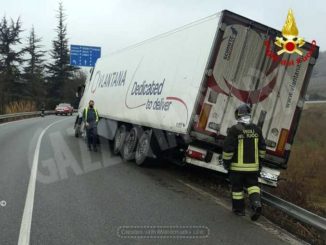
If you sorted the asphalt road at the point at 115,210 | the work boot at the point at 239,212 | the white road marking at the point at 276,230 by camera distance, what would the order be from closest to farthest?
1. the asphalt road at the point at 115,210
2. the white road marking at the point at 276,230
3. the work boot at the point at 239,212

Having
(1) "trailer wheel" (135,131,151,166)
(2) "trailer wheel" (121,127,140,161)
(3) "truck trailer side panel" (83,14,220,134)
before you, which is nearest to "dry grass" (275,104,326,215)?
(3) "truck trailer side panel" (83,14,220,134)

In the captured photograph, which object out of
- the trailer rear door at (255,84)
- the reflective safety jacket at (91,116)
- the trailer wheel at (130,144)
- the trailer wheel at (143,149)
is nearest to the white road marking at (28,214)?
the trailer wheel at (143,149)

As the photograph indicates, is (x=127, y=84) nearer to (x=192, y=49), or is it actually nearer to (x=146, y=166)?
(x=146, y=166)

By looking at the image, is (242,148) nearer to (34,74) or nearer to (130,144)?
(130,144)

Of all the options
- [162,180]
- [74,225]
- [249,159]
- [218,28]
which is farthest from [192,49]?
[74,225]

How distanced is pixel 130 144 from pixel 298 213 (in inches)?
279

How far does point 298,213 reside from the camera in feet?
22.6

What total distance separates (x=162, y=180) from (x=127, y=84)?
4.74m

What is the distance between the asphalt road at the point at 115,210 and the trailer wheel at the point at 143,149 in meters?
0.24

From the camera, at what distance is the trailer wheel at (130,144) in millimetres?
12993

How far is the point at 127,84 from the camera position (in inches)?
583

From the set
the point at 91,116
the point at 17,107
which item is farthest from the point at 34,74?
the point at 91,116

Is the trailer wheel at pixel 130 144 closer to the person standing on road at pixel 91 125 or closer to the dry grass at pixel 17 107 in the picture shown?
the person standing on road at pixel 91 125

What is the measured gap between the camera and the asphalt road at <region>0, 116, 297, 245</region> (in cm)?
623
